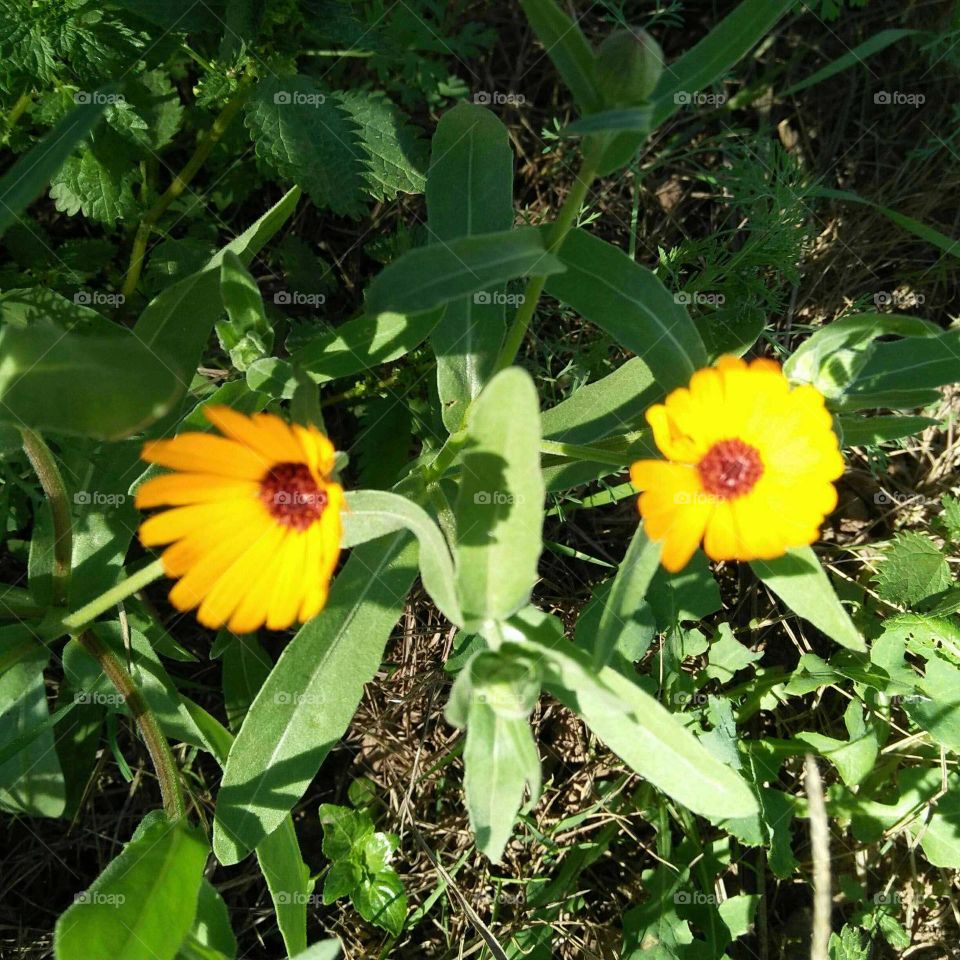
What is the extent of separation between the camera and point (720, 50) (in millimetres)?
2174

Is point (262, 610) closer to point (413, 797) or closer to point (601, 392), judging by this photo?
point (601, 392)

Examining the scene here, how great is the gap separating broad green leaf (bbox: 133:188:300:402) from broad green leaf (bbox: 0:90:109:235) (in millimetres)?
421

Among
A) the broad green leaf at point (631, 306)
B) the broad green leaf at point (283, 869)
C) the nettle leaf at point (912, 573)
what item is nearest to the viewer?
the broad green leaf at point (631, 306)

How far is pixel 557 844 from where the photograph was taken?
315 cm

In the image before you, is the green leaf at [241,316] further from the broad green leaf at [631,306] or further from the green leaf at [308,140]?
the broad green leaf at [631,306]

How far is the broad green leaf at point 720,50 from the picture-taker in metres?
2.12
